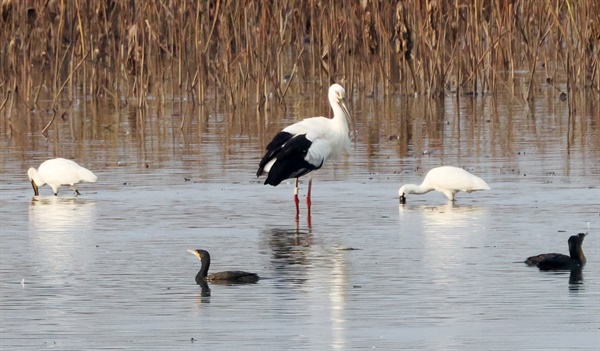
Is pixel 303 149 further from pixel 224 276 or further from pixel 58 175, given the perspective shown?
pixel 224 276

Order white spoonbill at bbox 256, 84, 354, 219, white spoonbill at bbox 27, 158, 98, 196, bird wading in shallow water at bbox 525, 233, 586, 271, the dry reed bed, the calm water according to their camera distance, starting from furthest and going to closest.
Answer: the dry reed bed < white spoonbill at bbox 27, 158, 98, 196 < white spoonbill at bbox 256, 84, 354, 219 < bird wading in shallow water at bbox 525, 233, 586, 271 < the calm water

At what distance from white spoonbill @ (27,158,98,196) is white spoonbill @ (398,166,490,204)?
280 centimetres

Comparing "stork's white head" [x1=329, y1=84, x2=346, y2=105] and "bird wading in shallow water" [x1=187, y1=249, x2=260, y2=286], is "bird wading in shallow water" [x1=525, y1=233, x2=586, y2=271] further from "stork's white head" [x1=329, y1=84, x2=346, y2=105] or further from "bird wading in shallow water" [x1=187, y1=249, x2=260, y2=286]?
"stork's white head" [x1=329, y1=84, x2=346, y2=105]

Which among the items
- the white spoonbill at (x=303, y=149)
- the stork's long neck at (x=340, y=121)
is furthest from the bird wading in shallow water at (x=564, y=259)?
the stork's long neck at (x=340, y=121)

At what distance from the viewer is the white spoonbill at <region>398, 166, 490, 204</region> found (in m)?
12.5

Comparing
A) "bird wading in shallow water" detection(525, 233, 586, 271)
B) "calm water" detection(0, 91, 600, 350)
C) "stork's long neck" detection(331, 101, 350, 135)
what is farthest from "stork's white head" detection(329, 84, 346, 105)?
"bird wading in shallow water" detection(525, 233, 586, 271)

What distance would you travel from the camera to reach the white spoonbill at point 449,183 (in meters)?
12.5

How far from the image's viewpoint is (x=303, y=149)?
12.9 metres

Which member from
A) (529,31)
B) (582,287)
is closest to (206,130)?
(529,31)

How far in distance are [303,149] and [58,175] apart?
2.16m

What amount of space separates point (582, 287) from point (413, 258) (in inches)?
55.4

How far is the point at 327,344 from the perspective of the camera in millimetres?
7137

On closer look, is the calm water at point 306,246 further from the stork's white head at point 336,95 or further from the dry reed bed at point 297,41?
the dry reed bed at point 297,41

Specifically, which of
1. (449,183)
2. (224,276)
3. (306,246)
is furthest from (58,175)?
(224,276)
